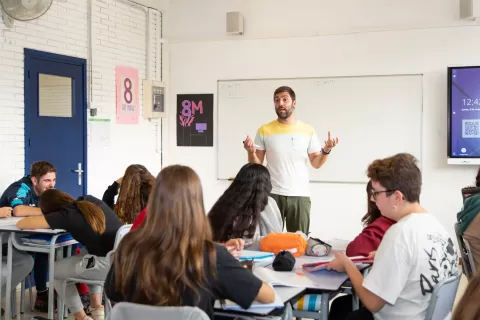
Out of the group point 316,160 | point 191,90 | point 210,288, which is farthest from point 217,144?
point 210,288

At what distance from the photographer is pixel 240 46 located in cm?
749

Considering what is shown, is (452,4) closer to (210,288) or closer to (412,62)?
(412,62)

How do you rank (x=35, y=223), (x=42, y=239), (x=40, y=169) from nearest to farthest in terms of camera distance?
(x=35, y=223) < (x=42, y=239) < (x=40, y=169)

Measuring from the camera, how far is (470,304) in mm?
952

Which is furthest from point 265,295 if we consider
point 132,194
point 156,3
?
point 156,3

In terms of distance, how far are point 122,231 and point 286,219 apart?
1535mm

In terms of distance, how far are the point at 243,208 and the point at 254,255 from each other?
1.45 ft

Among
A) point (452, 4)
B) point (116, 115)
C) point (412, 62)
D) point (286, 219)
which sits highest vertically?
point (452, 4)

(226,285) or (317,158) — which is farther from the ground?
(317,158)

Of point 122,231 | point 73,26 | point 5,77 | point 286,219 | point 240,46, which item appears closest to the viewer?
point 122,231

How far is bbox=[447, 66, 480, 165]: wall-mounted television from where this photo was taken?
6387 mm

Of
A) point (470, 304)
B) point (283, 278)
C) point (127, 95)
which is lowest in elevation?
point (283, 278)

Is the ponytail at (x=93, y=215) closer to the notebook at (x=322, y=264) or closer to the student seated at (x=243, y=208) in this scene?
the student seated at (x=243, y=208)

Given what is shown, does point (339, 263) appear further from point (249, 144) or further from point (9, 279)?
point (9, 279)
